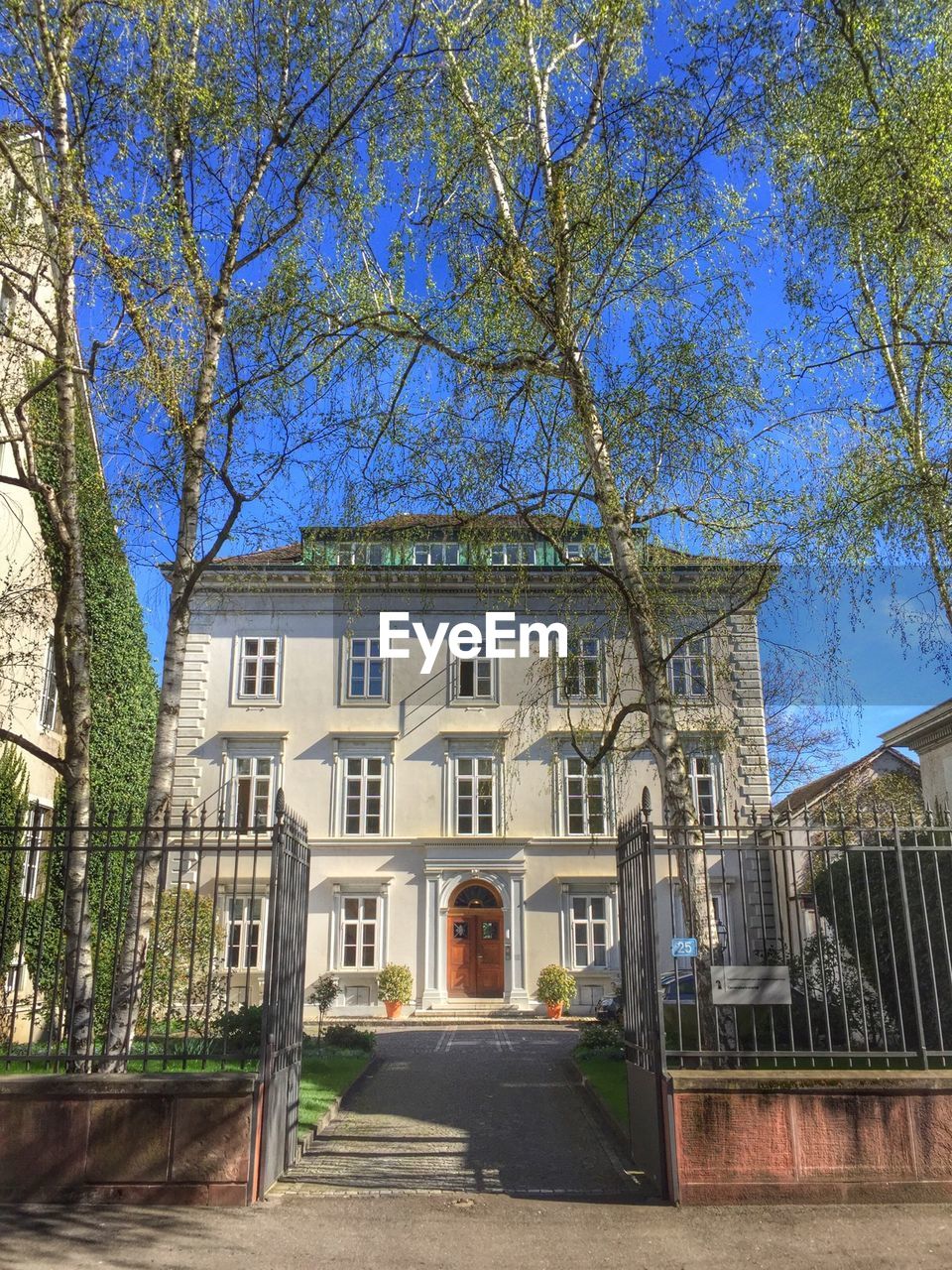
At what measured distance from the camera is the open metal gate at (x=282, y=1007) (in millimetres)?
7934

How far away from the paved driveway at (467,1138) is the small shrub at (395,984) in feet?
28.8

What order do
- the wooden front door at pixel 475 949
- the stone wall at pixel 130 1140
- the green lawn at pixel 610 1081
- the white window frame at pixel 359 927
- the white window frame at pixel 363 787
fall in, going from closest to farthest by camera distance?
the stone wall at pixel 130 1140
the green lawn at pixel 610 1081
the white window frame at pixel 359 927
the wooden front door at pixel 475 949
the white window frame at pixel 363 787

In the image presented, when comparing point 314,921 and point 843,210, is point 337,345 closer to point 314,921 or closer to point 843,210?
point 843,210

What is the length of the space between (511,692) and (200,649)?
8668 mm

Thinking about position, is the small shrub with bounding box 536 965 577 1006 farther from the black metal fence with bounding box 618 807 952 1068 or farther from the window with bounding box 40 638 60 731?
the black metal fence with bounding box 618 807 952 1068

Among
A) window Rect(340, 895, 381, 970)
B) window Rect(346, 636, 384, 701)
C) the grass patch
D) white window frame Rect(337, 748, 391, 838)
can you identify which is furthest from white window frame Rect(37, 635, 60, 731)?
window Rect(340, 895, 381, 970)

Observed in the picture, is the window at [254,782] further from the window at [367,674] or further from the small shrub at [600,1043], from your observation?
the small shrub at [600,1043]

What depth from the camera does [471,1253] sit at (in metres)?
6.73

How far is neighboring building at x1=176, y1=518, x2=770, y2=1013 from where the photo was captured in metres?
27.0

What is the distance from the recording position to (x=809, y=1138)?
25.3 ft

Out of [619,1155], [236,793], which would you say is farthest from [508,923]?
[619,1155]

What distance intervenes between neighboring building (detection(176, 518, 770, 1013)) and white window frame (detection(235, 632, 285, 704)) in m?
0.04

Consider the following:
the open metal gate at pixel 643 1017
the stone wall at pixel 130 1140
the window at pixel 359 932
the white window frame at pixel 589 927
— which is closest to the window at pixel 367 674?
the window at pixel 359 932

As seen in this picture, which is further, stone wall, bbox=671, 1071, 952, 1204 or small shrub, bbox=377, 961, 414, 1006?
small shrub, bbox=377, 961, 414, 1006
